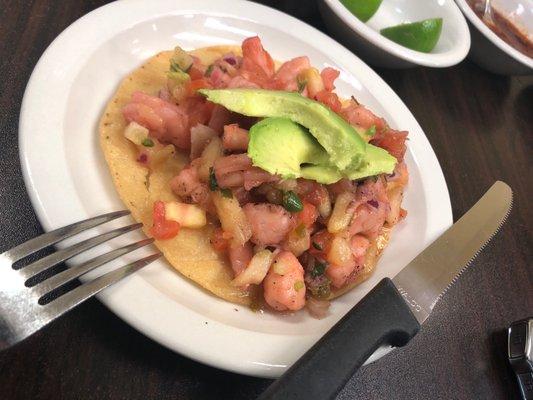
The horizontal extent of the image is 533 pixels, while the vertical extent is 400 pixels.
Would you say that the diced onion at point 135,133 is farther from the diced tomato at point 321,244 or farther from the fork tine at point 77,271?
the diced tomato at point 321,244

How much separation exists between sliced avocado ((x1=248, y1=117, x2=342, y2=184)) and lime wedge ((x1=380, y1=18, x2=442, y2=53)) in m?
1.58

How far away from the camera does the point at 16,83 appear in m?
1.89

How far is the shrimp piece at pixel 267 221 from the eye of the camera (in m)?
1.64

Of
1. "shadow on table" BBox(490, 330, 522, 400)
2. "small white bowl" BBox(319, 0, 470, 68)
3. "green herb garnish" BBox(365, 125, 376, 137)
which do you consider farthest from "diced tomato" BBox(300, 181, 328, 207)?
"small white bowl" BBox(319, 0, 470, 68)

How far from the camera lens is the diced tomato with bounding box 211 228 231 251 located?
5.49 ft

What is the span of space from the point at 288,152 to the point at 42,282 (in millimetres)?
815

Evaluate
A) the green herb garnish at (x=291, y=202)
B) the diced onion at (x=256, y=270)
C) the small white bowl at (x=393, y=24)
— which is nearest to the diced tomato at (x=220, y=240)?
the diced onion at (x=256, y=270)

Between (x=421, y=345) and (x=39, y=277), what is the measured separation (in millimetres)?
1388

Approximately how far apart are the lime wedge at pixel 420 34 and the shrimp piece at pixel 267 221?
1.77 m

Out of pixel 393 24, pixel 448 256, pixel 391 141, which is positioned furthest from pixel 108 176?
pixel 393 24

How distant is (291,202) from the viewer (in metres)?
1.64

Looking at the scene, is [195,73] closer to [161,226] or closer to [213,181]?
[213,181]

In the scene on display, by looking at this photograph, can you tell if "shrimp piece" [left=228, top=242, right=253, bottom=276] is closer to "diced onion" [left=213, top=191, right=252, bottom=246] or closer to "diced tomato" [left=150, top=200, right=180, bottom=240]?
"diced onion" [left=213, top=191, right=252, bottom=246]

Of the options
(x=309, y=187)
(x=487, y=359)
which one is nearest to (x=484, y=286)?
(x=487, y=359)
